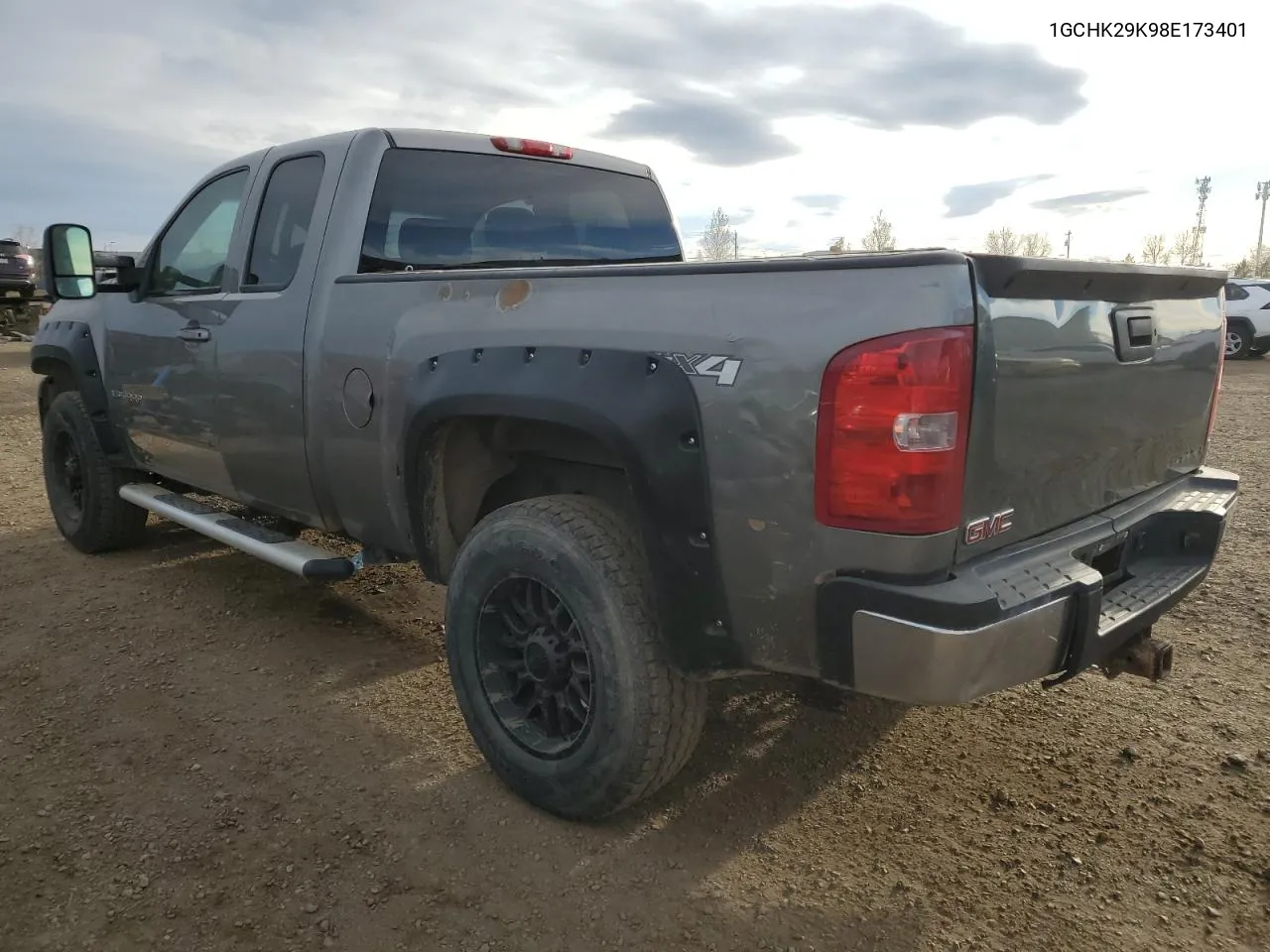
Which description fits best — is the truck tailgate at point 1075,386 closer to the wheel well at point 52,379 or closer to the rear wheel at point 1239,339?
Answer: the wheel well at point 52,379

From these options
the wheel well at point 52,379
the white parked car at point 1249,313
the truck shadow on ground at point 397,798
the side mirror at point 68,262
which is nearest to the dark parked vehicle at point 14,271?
the wheel well at point 52,379

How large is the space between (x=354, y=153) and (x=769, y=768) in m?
2.59

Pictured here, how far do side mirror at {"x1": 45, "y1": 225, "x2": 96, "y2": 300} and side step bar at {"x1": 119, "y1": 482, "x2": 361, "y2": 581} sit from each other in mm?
1001

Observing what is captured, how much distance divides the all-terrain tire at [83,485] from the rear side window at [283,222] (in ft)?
6.06

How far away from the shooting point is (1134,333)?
2467 millimetres

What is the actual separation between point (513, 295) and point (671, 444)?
772 mm

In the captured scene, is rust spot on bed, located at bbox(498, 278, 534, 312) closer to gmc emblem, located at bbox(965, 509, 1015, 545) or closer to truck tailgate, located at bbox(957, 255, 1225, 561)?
truck tailgate, located at bbox(957, 255, 1225, 561)

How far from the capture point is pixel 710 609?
227cm

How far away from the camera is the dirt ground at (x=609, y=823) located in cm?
230

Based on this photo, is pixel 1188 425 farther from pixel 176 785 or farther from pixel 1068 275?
pixel 176 785

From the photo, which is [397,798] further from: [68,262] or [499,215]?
[68,262]

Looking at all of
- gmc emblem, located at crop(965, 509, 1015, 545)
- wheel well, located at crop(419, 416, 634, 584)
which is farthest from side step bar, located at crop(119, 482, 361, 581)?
gmc emblem, located at crop(965, 509, 1015, 545)

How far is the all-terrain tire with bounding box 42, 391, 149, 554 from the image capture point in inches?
199

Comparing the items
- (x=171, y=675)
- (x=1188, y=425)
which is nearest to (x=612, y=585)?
(x=1188, y=425)
